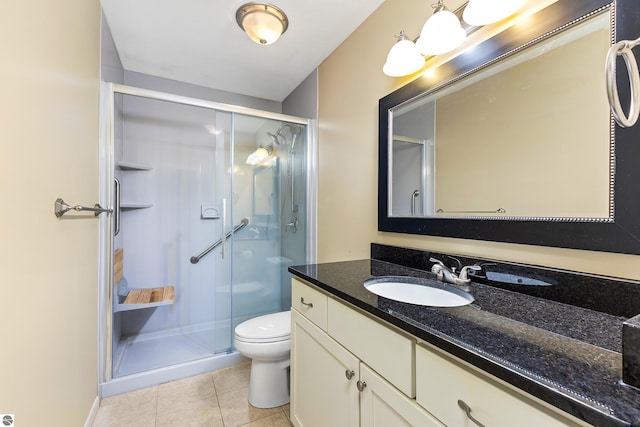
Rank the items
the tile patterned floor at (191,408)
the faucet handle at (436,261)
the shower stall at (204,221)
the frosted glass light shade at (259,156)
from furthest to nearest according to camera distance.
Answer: the frosted glass light shade at (259,156), the shower stall at (204,221), the tile patterned floor at (191,408), the faucet handle at (436,261)

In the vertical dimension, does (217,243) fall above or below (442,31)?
below

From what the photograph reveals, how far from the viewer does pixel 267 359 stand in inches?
62.6

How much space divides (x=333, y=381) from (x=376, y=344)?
340 mm

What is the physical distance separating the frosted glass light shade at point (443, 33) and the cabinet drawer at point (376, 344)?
1.16 meters

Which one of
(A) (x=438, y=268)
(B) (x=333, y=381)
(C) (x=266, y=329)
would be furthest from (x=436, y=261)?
(C) (x=266, y=329)

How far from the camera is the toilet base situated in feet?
5.30

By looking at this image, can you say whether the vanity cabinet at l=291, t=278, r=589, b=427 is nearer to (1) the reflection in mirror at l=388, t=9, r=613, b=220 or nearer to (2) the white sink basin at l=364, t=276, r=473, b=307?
(2) the white sink basin at l=364, t=276, r=473, b=307

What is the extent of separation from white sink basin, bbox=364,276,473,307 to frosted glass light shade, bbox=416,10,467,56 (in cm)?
100

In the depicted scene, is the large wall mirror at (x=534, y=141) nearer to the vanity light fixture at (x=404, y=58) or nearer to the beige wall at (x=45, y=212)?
the vanity light fixture at (x=404, y=58)

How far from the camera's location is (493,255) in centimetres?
105

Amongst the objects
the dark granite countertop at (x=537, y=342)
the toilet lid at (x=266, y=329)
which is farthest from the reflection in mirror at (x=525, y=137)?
the toilet lid at (x=266, y=329)

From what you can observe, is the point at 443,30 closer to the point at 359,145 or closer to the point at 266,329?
the point at 359,145

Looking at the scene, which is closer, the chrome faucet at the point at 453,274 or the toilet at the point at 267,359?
the chrome faucet at the point at 453,274

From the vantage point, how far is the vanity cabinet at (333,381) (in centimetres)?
77
